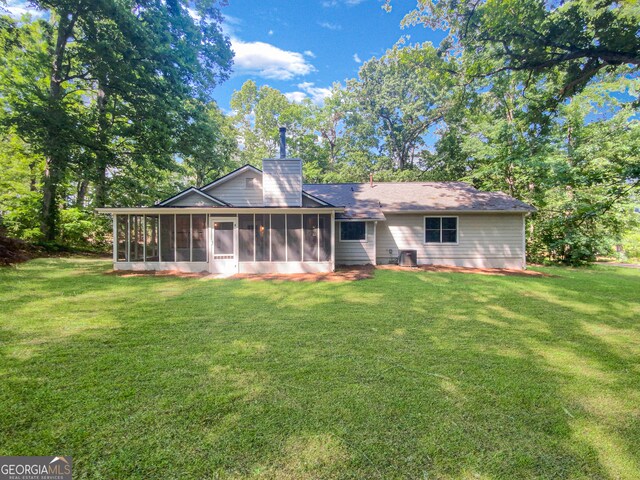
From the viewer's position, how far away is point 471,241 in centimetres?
1295

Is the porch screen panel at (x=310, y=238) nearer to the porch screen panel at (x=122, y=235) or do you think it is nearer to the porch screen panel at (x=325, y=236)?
the porch screen panel at (x=325, y=236)

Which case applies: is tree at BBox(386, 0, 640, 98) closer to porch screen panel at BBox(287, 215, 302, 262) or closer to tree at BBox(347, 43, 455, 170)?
porch screen panel at BBox(287, 215, 302, 262)

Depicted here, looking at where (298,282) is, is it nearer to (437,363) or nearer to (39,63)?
(437,363)

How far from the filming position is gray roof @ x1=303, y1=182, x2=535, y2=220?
1270 cm

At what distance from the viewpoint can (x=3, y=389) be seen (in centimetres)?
277

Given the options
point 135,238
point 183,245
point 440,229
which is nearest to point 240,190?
point 183,245

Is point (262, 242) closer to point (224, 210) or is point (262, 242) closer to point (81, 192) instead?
point (224, 210)

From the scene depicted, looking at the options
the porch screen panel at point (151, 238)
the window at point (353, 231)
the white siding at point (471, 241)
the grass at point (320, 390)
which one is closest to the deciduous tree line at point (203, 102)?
the white siding at point (471, 241)

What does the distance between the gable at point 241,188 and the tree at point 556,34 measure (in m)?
9.05

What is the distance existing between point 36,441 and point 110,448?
570mm

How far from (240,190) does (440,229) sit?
9344 millimetres

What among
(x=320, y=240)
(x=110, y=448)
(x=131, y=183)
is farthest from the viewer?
(x=131, y=183)

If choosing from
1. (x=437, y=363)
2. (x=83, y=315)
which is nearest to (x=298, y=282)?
(x=83, y=315)

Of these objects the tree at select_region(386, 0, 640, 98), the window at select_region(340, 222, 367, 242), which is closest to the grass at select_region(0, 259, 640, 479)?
the tree at select_region(386, 0, 640, 98)
